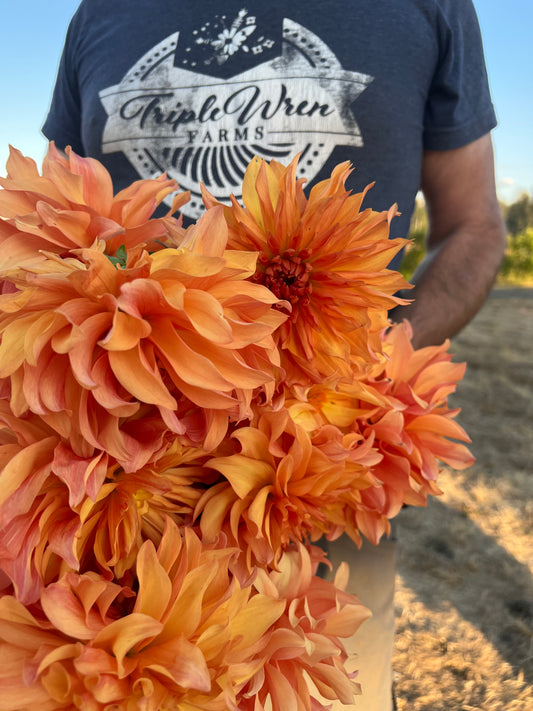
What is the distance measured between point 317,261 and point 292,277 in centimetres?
2

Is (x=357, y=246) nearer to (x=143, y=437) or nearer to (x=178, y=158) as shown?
(x=143, y=437)

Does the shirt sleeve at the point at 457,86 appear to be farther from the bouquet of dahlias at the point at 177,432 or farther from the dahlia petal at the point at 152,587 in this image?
the dahlia petal at the point at 152,587

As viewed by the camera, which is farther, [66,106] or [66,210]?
[66,106]

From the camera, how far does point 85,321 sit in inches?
14.0

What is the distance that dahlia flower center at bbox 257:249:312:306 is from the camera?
1.52ft

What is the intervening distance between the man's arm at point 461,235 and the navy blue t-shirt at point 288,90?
8 cm

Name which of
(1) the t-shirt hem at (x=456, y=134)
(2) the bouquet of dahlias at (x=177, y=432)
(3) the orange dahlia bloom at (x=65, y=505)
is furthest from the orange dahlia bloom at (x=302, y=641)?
(1) the t-shirt hem at (x=456, y=134)

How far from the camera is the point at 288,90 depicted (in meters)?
1.16

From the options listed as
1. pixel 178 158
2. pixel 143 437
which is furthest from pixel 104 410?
pixel 178 158

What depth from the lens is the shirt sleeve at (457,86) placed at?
4.01 ft

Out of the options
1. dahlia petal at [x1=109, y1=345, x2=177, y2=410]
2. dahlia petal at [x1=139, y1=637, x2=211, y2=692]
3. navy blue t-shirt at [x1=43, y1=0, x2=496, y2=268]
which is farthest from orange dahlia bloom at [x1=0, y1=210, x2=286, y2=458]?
navy blue t-shirt at [x1=43, y1=0, x2=496, y2=268]

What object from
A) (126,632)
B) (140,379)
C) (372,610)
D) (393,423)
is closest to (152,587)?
(126,632)

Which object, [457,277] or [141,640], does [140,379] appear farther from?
[457,277]

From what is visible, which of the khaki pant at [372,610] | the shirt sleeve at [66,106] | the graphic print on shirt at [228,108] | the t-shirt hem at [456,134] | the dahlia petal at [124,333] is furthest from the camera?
the shirt sleeve at [66,106]
